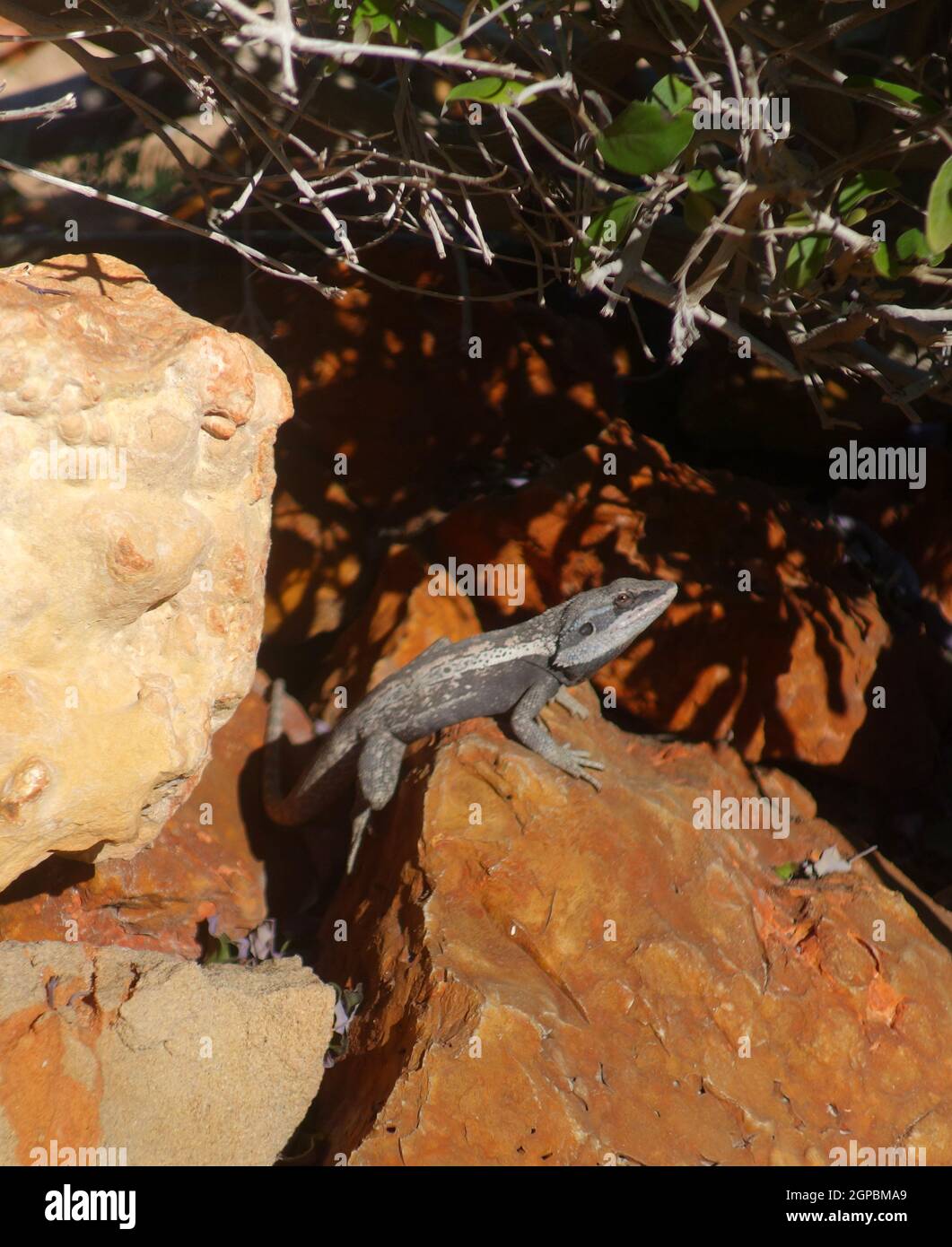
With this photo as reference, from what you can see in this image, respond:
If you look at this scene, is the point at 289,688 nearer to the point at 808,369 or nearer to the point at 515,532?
the point at 515,532

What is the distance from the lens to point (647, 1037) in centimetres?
346

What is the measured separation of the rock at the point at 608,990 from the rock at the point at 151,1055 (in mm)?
264

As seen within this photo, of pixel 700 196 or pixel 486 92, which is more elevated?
pixel 486 92

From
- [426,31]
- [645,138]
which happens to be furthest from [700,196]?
[426,31]

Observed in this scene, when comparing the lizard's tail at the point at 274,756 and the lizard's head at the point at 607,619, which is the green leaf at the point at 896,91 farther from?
the lizard's tail at the point at 274,756

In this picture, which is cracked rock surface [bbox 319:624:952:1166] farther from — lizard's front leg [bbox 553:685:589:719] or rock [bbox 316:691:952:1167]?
lizard's front leg [bbox 553:685:589:719]

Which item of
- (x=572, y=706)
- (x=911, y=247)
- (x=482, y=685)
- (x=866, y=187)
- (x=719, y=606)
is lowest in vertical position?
(x=572, y=706)

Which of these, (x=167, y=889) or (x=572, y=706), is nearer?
(x=167, y=889)

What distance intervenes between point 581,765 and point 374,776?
37.6 inches

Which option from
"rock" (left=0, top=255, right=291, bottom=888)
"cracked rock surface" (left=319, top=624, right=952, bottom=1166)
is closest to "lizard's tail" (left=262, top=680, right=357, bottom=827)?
"cracked rock surface" (left=319, top=624, right=952, bottom=1166)

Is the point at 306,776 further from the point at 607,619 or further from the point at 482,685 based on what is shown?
the point at 607,619

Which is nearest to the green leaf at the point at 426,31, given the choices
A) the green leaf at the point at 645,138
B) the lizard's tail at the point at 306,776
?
the green leaf at the point at 645,138

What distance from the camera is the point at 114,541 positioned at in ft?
9.04

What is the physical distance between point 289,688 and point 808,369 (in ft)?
10.3
